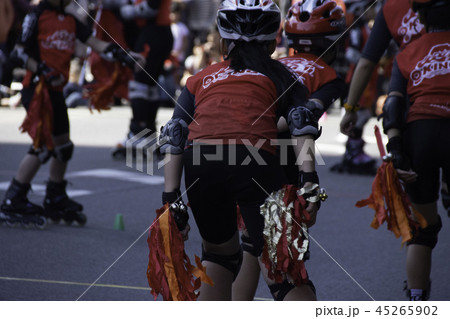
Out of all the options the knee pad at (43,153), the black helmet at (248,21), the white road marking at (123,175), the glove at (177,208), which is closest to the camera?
the glove at (177,208)

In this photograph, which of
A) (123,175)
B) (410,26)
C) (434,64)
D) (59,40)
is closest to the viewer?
(434,64)

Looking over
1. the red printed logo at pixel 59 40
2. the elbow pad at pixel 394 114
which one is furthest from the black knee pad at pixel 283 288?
the red printed logo at pixel 59 40

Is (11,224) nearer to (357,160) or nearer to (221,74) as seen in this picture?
(221,74)

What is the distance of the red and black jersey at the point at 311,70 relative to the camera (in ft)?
14.3

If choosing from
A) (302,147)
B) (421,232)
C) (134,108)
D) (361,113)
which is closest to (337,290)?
(421,232)

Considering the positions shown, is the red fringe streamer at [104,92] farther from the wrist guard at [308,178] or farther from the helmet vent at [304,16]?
the wrist guard at [308,178]

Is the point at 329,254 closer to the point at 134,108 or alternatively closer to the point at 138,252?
the point at 138,252

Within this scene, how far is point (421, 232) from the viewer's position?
458cm

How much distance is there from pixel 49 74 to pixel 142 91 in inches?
152

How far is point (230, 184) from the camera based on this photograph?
373 cm

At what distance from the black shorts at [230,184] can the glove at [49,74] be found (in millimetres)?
3084

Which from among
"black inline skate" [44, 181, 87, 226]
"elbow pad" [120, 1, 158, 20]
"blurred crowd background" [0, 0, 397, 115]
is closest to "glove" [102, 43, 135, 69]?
"blurred crowd background" [0, 0, 397, 115]

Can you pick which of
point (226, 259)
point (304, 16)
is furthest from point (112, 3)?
point (226, 259)

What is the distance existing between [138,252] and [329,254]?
4.62 feet
